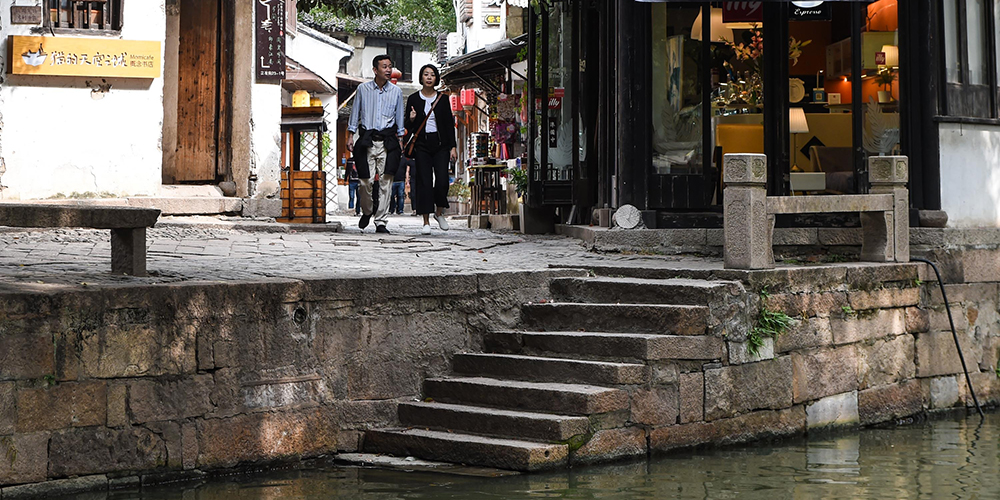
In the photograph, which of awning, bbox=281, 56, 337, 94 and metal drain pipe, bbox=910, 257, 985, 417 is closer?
metal drain pipe, bbox=910, 257, 985, 417

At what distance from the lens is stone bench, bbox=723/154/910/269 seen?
26.3ft

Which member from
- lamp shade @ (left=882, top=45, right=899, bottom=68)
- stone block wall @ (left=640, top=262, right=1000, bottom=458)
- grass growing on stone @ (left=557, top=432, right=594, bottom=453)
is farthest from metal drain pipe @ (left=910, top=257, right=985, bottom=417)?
grass growing on stone @ (left=557, top=432, right=594, bottom=453)

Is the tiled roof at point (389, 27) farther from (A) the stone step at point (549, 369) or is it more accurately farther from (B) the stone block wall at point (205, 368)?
(B) the stone block wall at point (205, 368)

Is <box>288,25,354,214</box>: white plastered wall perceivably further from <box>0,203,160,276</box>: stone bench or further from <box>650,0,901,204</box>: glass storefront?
<box>0,203,160,276</box>: stone bench

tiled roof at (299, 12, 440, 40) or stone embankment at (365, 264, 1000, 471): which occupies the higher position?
tiled roof at (299, 12, 440, 40)

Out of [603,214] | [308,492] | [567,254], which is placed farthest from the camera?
[603,214]

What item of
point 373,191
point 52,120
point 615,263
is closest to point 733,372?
point 615,263

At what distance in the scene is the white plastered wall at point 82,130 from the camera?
12.6m

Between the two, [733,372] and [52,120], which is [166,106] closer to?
[52,120]

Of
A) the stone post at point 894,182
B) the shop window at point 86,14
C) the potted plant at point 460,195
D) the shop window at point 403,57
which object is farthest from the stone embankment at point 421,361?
the shop window at point 403,57

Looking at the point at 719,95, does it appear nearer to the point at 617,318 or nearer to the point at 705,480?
the point at 617,318

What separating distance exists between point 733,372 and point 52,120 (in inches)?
326

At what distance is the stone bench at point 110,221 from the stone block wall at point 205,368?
0.48m

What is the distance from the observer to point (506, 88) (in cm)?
2027
